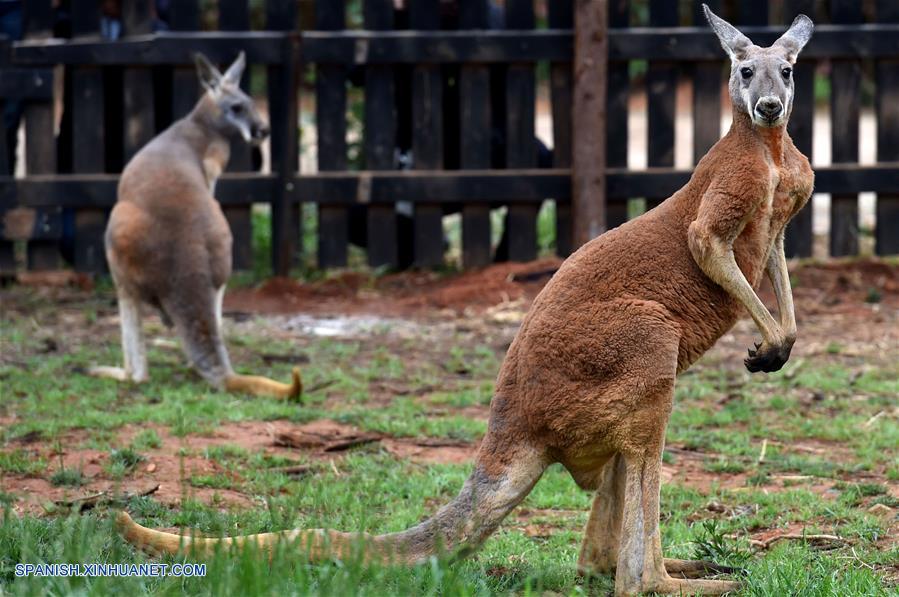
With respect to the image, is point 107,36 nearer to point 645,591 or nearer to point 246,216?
point 246,216

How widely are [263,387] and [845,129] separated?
5196 millimetres

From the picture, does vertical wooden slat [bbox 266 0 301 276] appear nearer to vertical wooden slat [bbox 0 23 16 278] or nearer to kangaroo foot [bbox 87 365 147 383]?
vertical wooden slat [bbox 0 23 16 278]

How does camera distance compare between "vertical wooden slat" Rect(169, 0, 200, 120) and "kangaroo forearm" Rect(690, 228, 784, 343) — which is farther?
"vertical wooden slat" Rect(169, 0, 200, 120)

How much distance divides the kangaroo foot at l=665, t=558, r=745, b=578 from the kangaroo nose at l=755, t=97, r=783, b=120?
1360mm

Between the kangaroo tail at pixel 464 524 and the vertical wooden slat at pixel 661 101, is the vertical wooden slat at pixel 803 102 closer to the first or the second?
the vertical wooden slat at pixel 661 101

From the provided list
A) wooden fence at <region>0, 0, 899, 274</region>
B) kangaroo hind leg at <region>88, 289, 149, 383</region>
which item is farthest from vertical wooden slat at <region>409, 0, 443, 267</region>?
kangaroo hind leg at <region>88, 289, 149, 383</region>

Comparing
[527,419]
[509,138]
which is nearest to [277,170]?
[509,138]

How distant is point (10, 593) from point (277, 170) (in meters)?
6.47

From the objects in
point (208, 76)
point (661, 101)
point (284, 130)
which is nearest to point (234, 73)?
point (208, 76)

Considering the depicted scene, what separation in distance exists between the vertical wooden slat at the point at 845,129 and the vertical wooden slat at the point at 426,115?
2.89m

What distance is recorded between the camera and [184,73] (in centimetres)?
939

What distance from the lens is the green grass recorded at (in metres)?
3.52

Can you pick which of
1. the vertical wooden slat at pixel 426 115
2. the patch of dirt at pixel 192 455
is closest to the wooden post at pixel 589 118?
the vertical wooden slat at pixel 426 115

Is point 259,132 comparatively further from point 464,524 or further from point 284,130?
point 464,524
